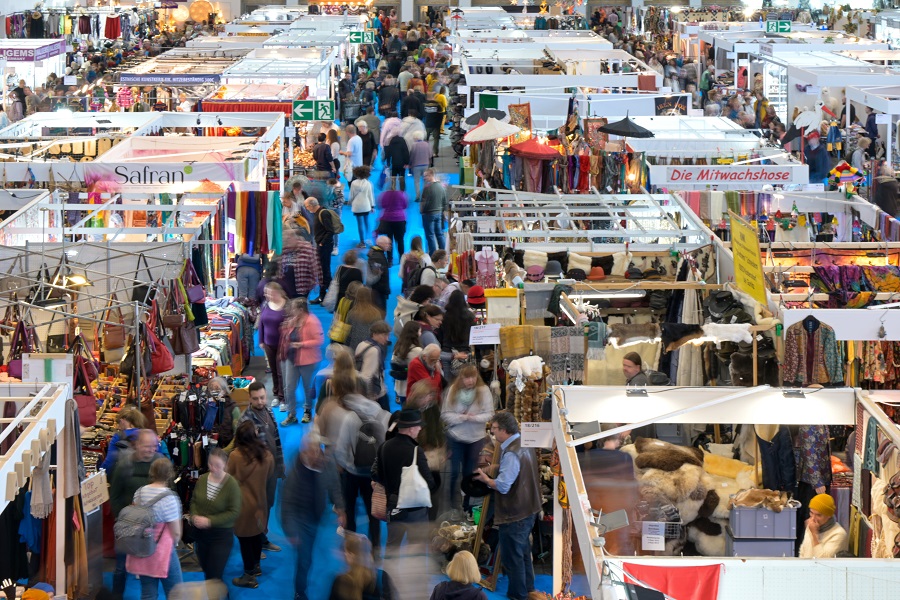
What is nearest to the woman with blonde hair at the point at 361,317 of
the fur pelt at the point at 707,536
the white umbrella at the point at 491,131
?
the fur pelt at the point at 707,536

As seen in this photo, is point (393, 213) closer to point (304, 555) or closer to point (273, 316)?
point (273, 316)

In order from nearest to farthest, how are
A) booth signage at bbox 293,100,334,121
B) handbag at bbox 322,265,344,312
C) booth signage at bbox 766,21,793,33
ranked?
handbag at bbox 322,265,344,312
booth signage at bbox 293,100,334,121
booth signage at bbox 766,21,793,33

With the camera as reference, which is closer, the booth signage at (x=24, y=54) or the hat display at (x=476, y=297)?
the hat display at (x=476, y=297)

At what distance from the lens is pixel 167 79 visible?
20531 millimetres

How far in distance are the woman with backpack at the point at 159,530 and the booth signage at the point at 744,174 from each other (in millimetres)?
7718

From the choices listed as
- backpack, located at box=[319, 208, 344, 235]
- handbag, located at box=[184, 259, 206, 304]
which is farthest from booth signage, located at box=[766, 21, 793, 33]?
handbag, located at box=[184, 259, 206, 304]

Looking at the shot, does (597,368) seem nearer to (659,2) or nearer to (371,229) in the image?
(371,229)

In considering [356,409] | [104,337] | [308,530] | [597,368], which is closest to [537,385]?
[597,368]

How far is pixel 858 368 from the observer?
27.9 feet

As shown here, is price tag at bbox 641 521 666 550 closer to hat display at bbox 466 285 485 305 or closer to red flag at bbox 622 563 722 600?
red flag at bbox 622 563 722 600

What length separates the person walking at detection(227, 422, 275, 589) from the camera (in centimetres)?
718

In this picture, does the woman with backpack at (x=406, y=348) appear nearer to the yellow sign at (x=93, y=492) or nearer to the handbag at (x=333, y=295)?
the handbag at (x=333, y=295)

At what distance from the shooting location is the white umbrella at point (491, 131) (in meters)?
15.1

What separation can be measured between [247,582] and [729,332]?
3166 millimetres
